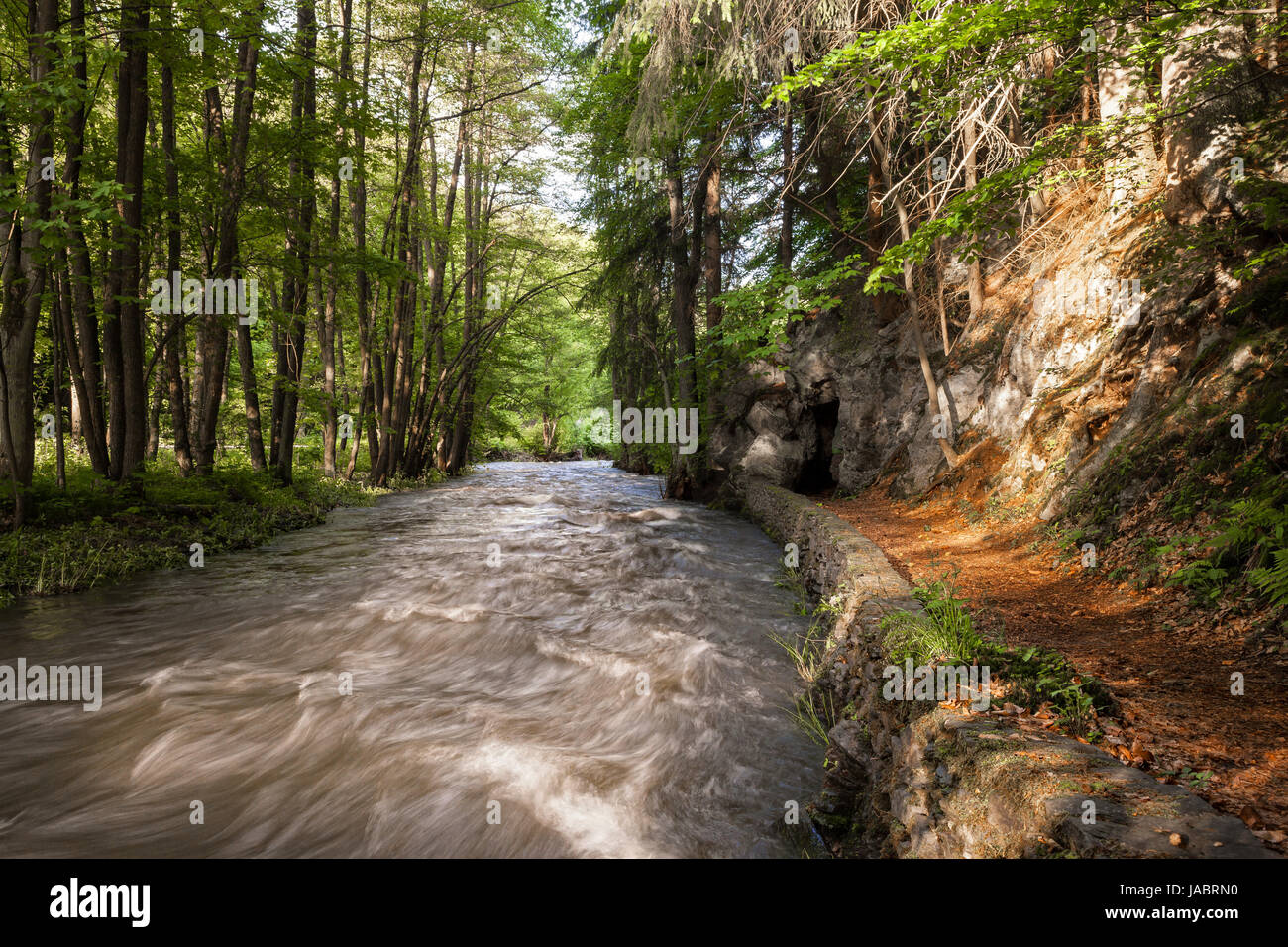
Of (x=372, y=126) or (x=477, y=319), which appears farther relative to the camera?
(x=477, y=319)

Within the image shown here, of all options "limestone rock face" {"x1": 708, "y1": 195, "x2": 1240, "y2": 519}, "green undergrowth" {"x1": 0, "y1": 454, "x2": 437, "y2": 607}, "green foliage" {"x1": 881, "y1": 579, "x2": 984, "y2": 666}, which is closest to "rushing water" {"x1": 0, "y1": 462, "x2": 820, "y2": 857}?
"green undergrowth" {"x1": 0, "y1": 454, "x2": 437, "y2": 607}

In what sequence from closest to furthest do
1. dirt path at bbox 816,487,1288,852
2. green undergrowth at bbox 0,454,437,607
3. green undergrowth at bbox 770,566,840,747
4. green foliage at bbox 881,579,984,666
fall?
dirt path at bbox 816,487,1288,852
green foliage at bbox 881,579,984,666
green undergrowth at bbox 770,566,840,747
green undergrowth at bbox 0,454,437,607

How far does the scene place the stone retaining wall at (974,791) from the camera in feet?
6.06

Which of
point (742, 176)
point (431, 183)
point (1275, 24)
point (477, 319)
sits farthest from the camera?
point (477, 319)

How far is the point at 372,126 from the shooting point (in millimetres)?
11773

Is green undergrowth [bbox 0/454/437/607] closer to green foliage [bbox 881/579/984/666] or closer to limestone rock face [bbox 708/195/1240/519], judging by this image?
green foliage [bbox 881/579/984/666]

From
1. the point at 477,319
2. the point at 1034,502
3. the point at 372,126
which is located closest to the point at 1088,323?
the point at 1034,502

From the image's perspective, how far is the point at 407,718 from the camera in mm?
4730

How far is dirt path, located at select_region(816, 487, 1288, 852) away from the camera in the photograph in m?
2.32

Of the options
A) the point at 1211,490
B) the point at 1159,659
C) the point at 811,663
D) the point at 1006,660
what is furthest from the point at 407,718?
the point at 1211,490

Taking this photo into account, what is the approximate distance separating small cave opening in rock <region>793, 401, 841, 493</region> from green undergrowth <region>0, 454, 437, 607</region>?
37.9 feet

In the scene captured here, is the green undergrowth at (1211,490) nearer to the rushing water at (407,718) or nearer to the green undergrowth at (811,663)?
the green undergrowth at (811,663)
